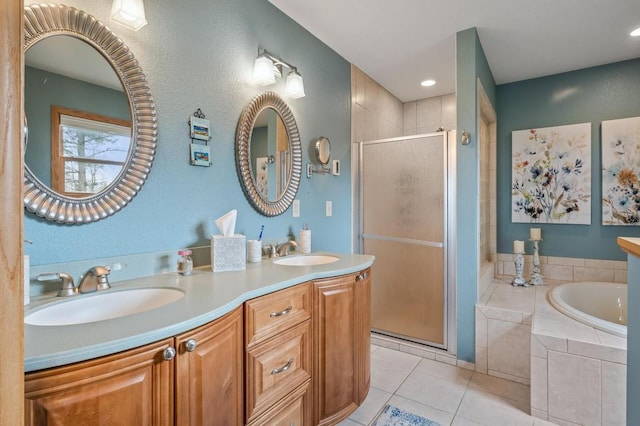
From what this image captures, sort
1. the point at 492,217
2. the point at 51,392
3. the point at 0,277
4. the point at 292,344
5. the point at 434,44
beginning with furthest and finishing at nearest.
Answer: the point at 492,217, the point at 434,44, the point at 292,344, the point at 51,392, the point at 0,277

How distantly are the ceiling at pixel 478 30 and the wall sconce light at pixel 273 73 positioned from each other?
0.39 m

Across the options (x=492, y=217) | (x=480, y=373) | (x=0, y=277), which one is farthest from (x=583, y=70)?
(x=0, y=277)

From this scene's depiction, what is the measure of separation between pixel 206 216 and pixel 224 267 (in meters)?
0.31

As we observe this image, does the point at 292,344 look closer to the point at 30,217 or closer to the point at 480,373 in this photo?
the point at 30,217

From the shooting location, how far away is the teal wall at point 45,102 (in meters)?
1.08

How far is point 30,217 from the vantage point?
1.08m

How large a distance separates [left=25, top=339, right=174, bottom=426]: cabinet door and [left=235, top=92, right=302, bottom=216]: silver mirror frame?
1133 millimetres

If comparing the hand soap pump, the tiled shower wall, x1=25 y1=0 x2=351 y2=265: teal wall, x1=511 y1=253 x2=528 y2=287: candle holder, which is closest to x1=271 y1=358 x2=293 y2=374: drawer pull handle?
x1=25 y1=0 x2=351 y2=265: teal wall

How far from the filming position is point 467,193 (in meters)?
2.39

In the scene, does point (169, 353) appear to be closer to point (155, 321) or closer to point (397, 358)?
point (155, 321)

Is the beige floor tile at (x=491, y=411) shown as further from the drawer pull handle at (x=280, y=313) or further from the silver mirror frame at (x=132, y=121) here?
the silver mirror frame at (x=132, y=121)

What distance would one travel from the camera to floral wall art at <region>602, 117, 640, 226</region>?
2.77 meters

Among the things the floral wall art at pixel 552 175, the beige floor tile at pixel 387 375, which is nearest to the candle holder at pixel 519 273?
the floral wall art at pixel 552 175

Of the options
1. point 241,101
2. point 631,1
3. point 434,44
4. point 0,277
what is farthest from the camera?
point 434,44
